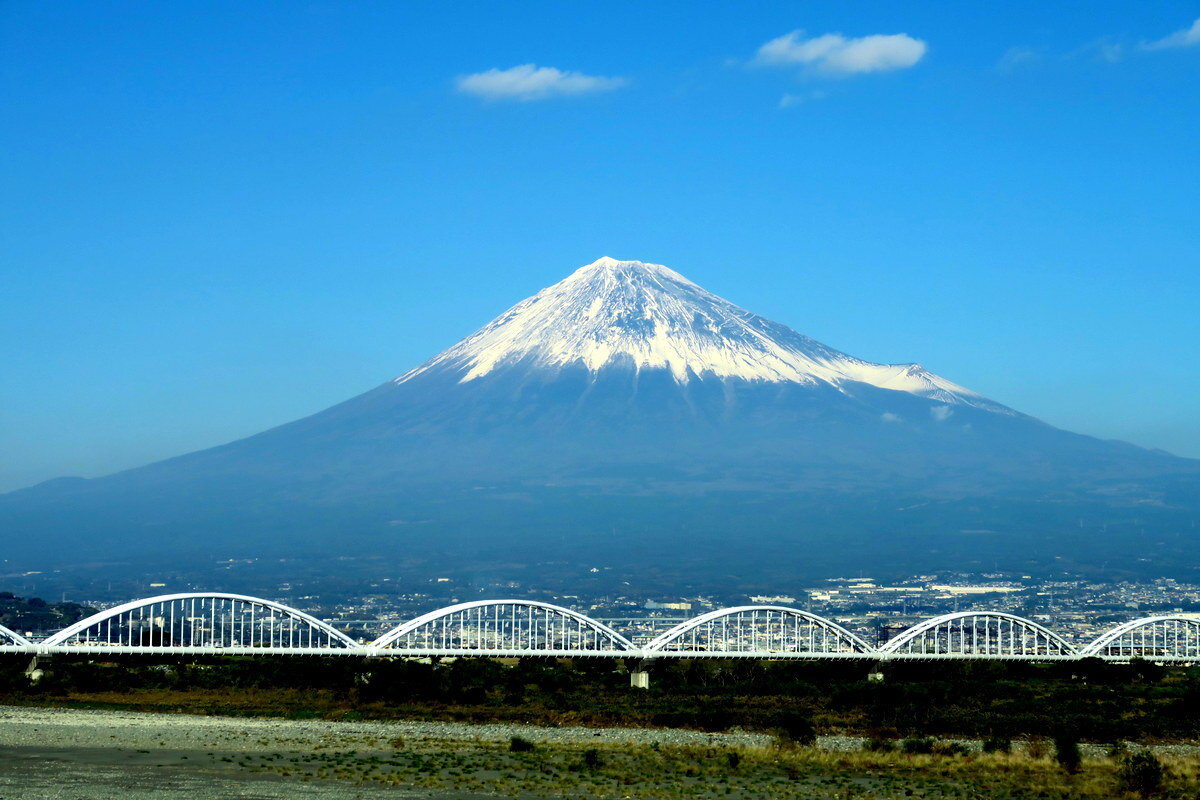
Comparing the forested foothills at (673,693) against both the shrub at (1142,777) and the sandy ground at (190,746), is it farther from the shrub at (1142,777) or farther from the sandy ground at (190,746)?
the shrub at (1142,777)

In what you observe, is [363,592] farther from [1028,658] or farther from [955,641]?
[1028,658]

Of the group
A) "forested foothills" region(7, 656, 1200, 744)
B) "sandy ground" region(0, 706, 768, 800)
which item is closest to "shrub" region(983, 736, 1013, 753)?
"forested foothills" region(7, 656, 1200, 744)

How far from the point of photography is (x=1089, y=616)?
7008 inches

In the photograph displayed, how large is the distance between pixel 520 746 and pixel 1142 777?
52.8 feet

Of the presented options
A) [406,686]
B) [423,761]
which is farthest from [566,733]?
[406,686]

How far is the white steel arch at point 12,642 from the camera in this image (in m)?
66.1

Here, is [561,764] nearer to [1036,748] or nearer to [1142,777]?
[1036,748]

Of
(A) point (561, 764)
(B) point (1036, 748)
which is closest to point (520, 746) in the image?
(A) point (561, 764)

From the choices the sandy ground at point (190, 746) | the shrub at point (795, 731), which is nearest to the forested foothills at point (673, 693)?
the shrub at point (795, 731)

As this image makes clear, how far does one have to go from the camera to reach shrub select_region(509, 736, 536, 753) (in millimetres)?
43031

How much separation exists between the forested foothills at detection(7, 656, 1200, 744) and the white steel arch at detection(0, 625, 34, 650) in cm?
67

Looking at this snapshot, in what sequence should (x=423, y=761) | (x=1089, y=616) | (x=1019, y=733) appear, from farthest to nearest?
(x=1089, y=616)
(x=1019, y=733)
(x=423, y=761)

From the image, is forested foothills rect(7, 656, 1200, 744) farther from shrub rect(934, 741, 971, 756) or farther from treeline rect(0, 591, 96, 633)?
treeline rect(0, 591, 96, 633)

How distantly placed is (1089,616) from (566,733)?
14205 cm
